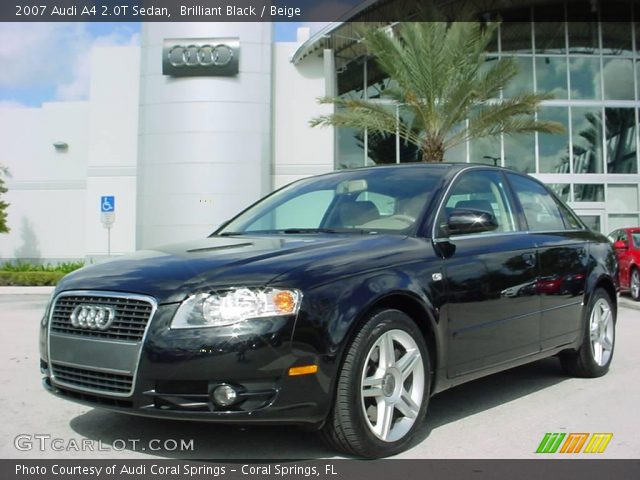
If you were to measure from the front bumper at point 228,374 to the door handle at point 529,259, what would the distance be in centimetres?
209

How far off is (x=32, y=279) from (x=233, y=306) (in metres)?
19.9

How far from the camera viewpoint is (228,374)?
316cm

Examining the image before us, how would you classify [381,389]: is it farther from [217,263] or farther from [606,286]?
[606,286]

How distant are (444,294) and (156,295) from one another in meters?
1.66

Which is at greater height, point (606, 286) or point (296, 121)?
point (296, 121)

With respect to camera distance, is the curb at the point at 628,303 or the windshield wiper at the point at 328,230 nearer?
the windshield wiper at the point at 328,230

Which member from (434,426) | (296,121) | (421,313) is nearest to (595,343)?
(434,426)

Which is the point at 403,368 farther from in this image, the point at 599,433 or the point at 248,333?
the point at 599,433

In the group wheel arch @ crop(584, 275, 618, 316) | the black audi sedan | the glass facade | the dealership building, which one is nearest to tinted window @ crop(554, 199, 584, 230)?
wheel arch @ crop(584, 275, 618, 316)

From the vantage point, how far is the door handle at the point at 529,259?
4.71 m

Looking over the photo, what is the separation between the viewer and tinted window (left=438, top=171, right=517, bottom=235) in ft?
14.8

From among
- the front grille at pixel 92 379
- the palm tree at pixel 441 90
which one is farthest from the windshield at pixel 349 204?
the palm tree at pixel 441 90

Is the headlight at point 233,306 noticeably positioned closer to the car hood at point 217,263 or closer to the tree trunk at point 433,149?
the car hood at point 217,263

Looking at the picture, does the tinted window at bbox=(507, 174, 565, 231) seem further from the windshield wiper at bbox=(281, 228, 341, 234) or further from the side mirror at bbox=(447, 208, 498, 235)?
the windshield wiper at bbox=(281, 228, 341, 234)
